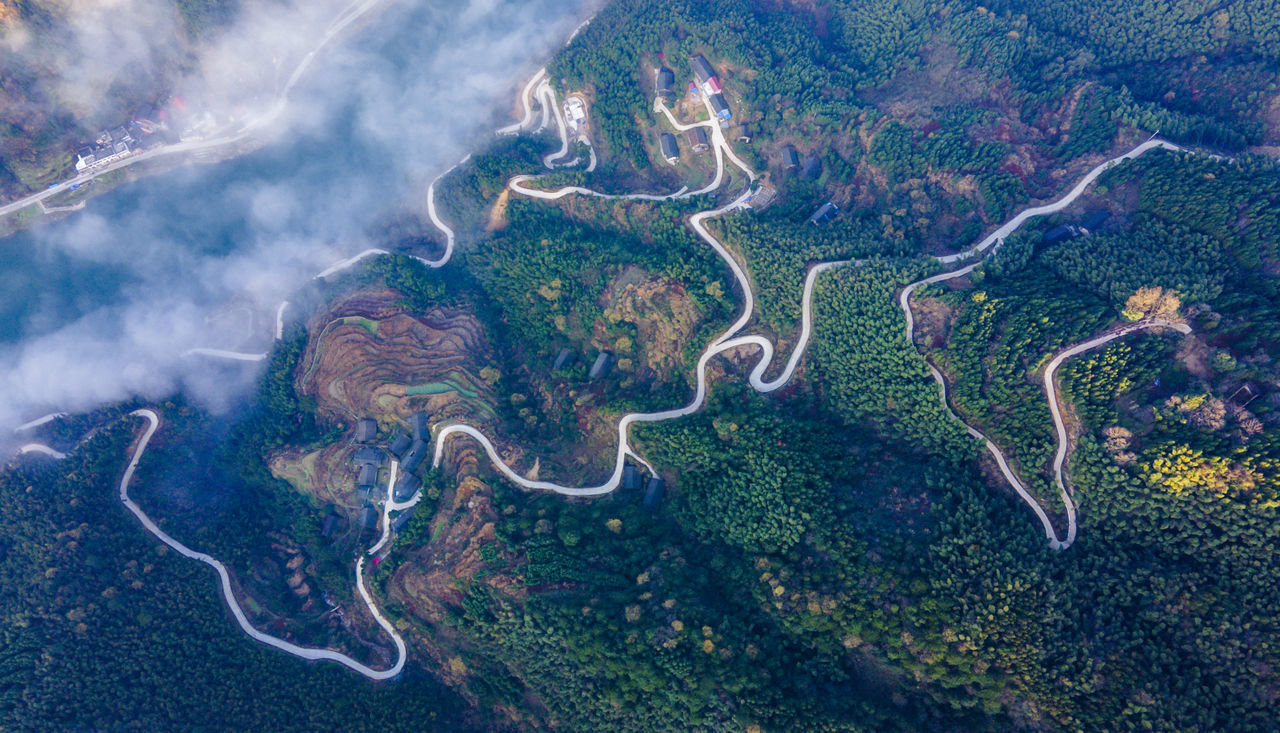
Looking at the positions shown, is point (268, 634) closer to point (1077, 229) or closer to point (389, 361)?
point (389, 361)

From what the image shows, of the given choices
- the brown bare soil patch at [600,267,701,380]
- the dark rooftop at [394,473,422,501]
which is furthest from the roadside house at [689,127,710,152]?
the dark rooftop at [394,473,422,501]

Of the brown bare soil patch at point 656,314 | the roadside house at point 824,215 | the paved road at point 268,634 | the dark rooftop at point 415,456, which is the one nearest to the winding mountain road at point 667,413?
the paved road at point 268,634

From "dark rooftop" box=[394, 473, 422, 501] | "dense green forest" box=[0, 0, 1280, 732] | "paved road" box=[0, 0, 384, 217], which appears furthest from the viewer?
"paved road" box=[0, 0, 384, 217]

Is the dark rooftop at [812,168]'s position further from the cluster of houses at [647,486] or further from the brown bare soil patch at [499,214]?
the cluster of houses at [647,486]

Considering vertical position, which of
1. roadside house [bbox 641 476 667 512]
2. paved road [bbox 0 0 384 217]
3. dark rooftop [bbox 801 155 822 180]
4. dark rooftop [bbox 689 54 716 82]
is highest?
paved road [bbox 0 0 384 217]

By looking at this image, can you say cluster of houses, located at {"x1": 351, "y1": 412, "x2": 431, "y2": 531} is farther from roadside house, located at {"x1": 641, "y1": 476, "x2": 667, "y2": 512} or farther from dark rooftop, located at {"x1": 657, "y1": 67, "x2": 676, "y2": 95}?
dark rooftop, located at {"x1": 657, "y1": 67, "x2": 676, "y2": 95}

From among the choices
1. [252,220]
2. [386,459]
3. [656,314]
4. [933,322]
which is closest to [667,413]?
[656,314]
